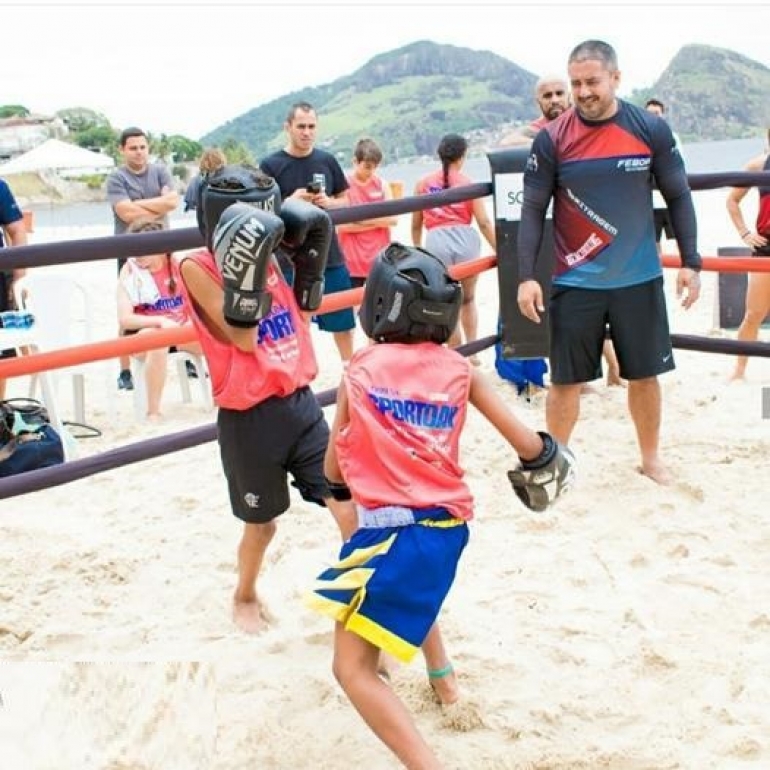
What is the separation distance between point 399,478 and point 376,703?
433mm

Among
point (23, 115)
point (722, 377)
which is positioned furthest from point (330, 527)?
point (23, 115)

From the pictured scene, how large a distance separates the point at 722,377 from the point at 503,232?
1728 millimetres

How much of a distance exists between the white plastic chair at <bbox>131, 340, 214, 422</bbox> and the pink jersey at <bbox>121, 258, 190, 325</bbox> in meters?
0.23

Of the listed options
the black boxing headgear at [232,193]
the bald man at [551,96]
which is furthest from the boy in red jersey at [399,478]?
the bald man at [551,96]

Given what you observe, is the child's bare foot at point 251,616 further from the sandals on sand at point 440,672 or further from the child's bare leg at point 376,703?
the child's bare leg at point 376,703

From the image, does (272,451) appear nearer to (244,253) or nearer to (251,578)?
(251,578)

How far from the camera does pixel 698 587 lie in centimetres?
321

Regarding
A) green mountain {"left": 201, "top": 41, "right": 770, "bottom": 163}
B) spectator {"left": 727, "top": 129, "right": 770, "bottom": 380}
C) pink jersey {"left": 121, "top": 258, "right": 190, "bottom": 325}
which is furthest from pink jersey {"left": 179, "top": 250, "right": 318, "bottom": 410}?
green mountain {"left": 201, "top": 41, "right": 770, "bottom": 163}

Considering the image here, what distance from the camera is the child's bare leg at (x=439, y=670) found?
2.54 meters

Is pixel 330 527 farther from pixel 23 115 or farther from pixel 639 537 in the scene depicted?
pixel 23 115

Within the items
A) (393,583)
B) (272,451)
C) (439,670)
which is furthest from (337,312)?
(393,583)

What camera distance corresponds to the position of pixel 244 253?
2.33 meters

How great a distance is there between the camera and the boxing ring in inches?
129

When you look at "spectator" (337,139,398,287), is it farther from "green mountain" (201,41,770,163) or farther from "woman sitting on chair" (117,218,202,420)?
"green mountain" (201,41,770,163)
